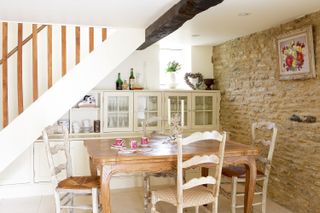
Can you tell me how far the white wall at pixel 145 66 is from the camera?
501 centimetres

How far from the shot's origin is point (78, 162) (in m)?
4.28

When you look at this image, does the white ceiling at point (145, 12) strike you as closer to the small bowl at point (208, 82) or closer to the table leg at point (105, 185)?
the small bowl at point (208, 82)

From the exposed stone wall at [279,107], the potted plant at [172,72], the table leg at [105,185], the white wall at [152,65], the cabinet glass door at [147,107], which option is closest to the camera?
the table leg at [105,185]

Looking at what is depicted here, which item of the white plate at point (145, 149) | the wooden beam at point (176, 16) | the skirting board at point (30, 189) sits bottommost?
the skirting board at point (30, 189)

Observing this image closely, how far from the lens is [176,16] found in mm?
2893

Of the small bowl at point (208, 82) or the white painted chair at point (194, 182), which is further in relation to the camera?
the small bowl at point (208, 82)

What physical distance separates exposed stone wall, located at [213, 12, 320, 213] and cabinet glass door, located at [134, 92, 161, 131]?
1.13 meters

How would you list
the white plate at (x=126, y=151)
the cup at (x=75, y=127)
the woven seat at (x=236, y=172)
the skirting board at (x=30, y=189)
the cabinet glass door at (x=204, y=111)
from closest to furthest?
the white plate at (x=126, y=151), the woven seat at (x=236, y=172), the skirting board at (x=30, y=189), the cup at (x=75, y=127), the cabinet glass door at (x=204, y=111)

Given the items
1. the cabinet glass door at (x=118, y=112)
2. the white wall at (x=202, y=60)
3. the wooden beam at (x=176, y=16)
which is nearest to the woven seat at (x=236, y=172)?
the wooden beam at (x=176, y=16)

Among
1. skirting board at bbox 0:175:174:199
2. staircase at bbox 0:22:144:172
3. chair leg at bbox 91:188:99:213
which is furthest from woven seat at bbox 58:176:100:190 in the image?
skirting board at bbox 0:175:174:199

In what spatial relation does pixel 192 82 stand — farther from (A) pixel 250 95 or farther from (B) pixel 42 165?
(B) pixel 42 165

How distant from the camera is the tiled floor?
3590 mm

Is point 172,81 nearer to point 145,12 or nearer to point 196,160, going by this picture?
point 145,12

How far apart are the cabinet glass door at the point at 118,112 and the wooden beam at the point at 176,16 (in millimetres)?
1112
